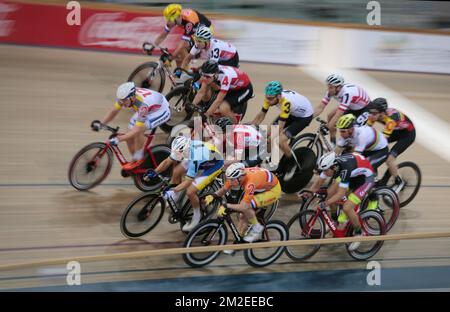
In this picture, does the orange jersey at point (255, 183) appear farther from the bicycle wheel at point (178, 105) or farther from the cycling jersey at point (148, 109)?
the bicycle wheel at point (178, 105)

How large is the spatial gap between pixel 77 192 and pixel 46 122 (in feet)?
6.40

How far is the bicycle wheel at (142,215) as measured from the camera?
6844mm

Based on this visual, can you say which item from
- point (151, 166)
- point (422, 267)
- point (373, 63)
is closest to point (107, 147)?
point (151, 166)

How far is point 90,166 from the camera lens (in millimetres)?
7676

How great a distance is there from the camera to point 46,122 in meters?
9.39

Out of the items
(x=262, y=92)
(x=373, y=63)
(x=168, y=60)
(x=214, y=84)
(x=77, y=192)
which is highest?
(x=373, y=63)

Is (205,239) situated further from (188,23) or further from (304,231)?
(188,23)

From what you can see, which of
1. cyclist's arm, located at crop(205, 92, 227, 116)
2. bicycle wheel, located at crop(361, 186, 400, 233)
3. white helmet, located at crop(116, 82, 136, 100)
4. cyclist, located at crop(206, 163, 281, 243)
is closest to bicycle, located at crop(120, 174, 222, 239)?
cyclist, located at crop(206, 163, 281, 243)

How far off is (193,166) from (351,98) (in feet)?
8.49

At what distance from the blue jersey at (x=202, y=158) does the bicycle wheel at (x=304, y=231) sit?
1030 millimetres

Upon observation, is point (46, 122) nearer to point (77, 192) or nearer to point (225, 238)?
point (77, 192)

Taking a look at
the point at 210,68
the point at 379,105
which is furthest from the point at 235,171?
the point at 379,105

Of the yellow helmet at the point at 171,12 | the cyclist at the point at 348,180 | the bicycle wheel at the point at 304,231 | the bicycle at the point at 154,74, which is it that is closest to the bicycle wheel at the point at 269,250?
the bicycle wheel at the point at 304,231

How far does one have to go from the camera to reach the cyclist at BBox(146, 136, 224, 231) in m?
6.73
